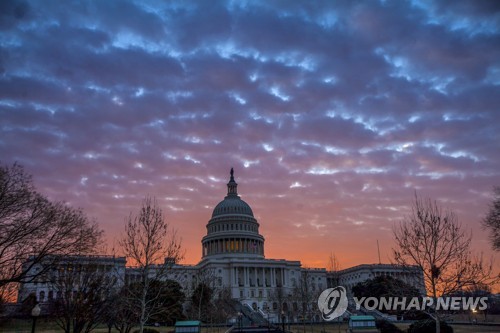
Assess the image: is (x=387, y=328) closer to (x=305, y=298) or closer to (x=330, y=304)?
(x=305, y=298)

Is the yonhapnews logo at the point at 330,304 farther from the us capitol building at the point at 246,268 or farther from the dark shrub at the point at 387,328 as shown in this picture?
the us capitol building at the point at 246,268

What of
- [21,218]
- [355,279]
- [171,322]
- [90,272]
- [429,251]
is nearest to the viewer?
[21,218]

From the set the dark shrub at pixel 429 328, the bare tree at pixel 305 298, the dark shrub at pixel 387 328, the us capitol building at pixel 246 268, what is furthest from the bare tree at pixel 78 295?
the us capitol building at pixel 246 268

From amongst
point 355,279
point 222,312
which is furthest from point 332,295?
point 355,279

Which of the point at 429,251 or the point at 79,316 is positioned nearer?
the point at 429,251

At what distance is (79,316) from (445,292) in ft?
92.4

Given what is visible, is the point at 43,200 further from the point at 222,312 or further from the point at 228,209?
the point at 228,209

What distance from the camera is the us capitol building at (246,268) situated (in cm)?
13038

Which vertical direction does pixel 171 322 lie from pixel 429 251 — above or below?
below

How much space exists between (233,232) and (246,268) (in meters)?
21.1

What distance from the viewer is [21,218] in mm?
27859

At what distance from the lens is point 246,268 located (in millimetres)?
135500

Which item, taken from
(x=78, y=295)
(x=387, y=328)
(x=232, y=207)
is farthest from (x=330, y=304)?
→ (x=232, y=207)

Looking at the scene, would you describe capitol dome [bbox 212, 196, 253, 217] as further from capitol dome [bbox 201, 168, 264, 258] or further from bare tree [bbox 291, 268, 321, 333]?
bare tree [bbox 291, 268, 321, 333]
